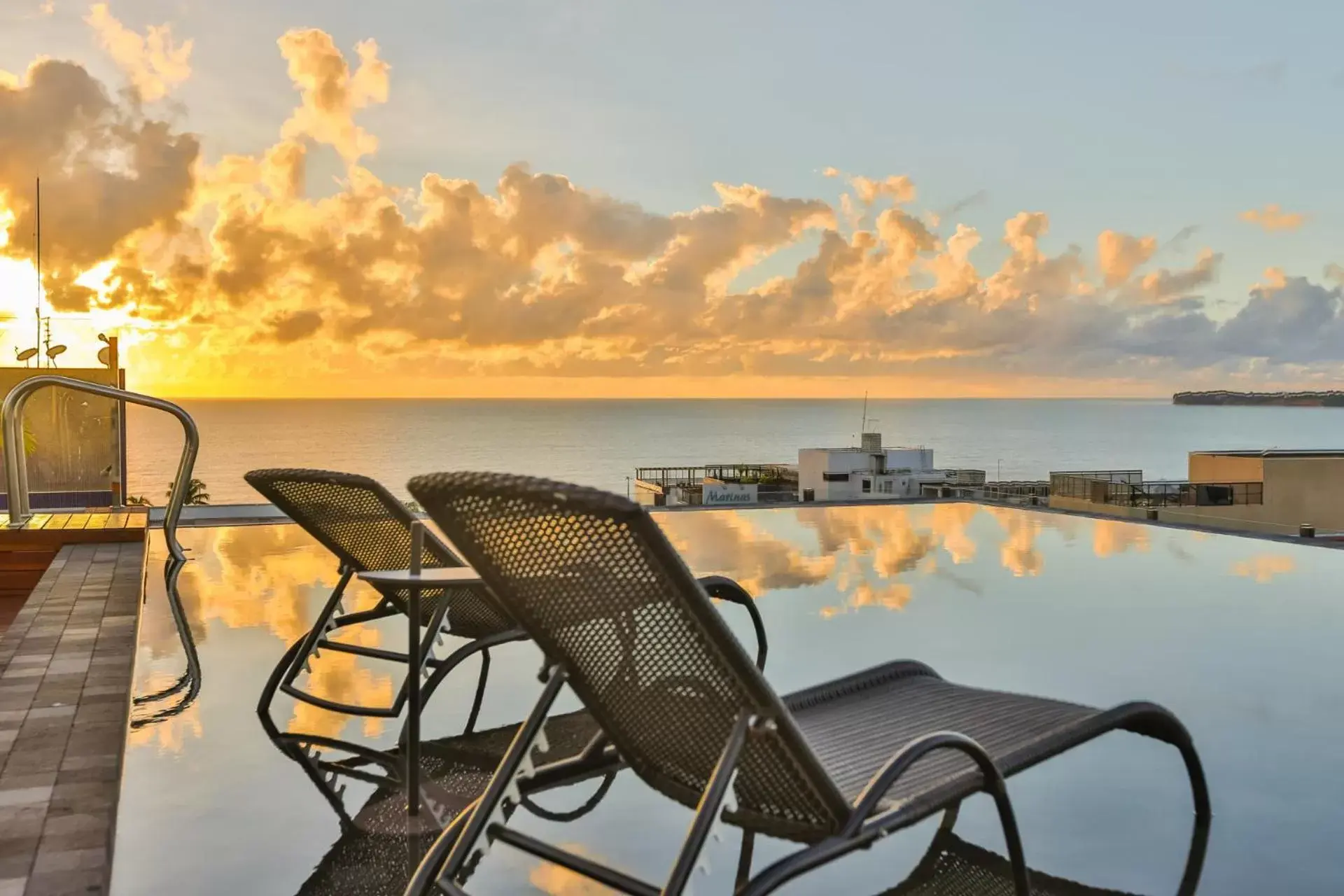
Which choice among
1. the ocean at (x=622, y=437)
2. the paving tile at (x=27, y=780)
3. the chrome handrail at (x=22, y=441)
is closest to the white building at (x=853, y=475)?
the ocean at (x=622, y=437)

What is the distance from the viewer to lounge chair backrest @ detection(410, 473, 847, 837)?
1.75 metres

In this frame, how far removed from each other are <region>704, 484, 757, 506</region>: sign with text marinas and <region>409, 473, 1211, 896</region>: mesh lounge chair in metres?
39.4

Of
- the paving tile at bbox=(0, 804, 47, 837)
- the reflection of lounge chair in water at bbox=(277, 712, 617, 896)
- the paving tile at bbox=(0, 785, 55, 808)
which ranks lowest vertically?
the reflection of lounge chair in water at bbox=(277, 712, 617, 896)

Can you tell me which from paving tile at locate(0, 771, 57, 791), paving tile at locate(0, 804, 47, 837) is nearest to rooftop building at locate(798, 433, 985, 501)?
paving tile at locate(0, 771, 57, 791)

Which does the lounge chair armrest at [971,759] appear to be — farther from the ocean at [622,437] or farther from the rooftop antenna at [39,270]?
the ocean at [622,437]

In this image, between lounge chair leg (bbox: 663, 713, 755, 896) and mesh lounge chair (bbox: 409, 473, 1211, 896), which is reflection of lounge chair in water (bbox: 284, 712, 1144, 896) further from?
lounge chair leg (bbox: 663, 713, 755, 896)

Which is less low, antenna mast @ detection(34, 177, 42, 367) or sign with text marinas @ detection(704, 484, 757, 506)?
antenna mast @ detection(34, 177, 42, 367)

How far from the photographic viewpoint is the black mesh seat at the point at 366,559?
324cm

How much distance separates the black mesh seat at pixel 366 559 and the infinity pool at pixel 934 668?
0.63ft

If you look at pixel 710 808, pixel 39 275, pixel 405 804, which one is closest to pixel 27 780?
pixel 405 804

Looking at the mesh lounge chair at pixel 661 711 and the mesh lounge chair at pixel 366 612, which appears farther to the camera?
the mesh lounge chair at pixel 366 612

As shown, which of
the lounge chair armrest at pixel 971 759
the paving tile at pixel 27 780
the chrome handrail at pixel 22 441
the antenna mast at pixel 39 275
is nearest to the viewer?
the lounge chair armrest at pixel 971 759

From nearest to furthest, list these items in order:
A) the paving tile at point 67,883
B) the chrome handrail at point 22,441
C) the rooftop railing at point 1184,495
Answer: the paving tile at point 67,883 → the chrome handrail at point 22,441 → the rooftop railing at point 1184,495

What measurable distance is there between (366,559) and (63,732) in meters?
0.95
